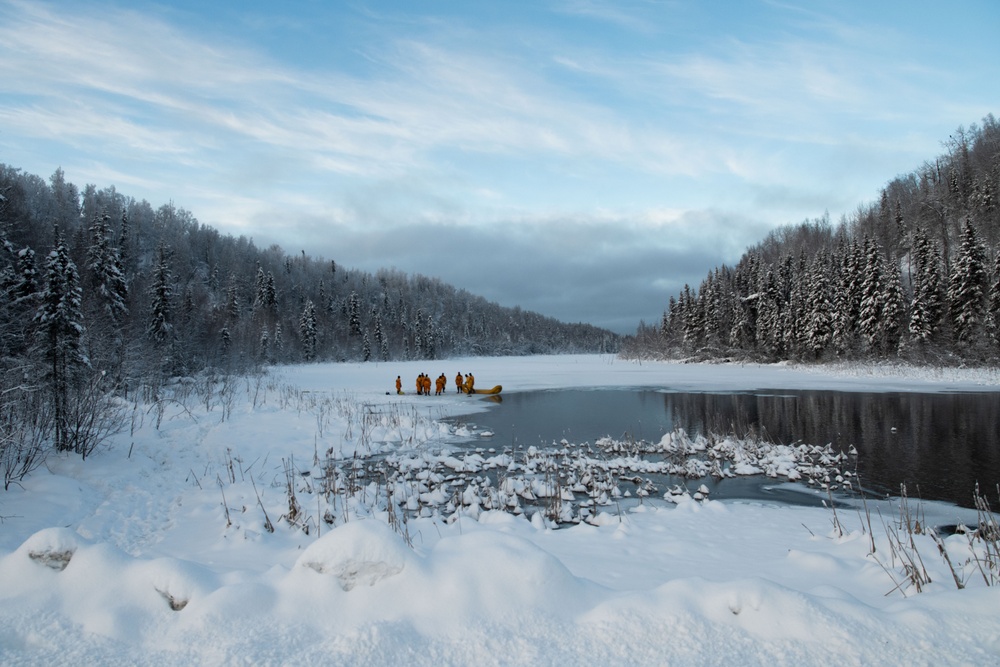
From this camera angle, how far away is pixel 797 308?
5269cm

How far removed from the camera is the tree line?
9.91 m

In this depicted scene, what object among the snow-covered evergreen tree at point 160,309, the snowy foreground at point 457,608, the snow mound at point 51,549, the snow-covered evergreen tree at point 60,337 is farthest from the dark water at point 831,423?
the snow-covered evergreen tree at point 160,309

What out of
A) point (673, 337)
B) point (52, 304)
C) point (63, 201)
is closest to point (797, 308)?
point (673, 337)

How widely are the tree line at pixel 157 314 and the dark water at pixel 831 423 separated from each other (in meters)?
10.4

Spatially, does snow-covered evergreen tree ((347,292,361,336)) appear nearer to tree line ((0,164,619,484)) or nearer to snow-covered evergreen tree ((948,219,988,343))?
tree line ((0,164,619,484))

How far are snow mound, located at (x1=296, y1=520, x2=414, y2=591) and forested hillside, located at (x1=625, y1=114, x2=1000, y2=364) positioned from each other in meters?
47.5

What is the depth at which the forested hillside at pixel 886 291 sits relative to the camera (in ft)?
129

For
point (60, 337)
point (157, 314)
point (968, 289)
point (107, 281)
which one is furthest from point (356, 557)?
point (968, 289)

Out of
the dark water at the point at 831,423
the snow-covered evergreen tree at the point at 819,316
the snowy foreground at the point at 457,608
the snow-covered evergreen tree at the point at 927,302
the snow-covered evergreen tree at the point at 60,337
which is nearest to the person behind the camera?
the snowy foreground at the point at 457,608

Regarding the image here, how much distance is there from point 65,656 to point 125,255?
64741 mm

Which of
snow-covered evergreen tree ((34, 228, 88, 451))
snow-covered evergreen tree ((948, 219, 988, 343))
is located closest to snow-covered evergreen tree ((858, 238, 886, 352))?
snow-covered evergreen tree ((948, 219, 988, 343))

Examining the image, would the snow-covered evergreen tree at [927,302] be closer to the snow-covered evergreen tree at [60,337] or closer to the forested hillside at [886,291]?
the forested hillside at [886,291]

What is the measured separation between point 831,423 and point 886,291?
31824 millimetres

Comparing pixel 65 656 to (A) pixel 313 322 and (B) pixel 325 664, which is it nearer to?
(B) pixel 325 664
